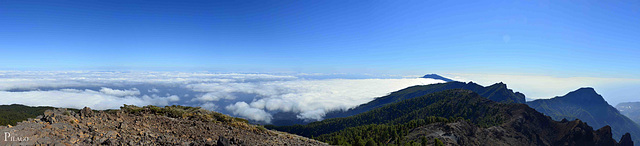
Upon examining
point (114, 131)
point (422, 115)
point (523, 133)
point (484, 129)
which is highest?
point (114, 131)

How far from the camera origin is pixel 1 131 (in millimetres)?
7910

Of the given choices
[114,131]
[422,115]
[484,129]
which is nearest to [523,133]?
[484,129]

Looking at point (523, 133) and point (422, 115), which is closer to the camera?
point (523, 133)

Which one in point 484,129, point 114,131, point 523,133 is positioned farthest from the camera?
point 523,133

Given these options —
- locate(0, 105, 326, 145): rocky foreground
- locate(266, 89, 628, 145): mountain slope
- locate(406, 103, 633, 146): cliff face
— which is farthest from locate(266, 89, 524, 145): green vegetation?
locate(0, 105, 326, 145): rocky foreground

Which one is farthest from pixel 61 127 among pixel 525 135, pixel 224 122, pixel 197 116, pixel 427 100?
pixel 427 100

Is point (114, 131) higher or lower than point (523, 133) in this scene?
higher

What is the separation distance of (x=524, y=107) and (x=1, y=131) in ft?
485

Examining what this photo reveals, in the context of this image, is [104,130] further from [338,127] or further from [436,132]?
[338,127]

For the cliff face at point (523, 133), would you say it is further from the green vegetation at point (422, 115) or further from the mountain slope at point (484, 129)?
the green vegetation at point (422, 115)

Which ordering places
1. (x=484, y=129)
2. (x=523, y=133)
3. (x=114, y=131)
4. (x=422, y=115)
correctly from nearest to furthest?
(x=114, y=131)
(x=484, y=129)
(x=523, y=133)
(x=422, y=115)

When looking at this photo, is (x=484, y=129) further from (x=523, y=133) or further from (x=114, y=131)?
(x=114, y=131)

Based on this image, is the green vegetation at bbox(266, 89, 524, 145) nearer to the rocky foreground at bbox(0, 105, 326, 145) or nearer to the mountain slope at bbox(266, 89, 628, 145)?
the mountain slope at bbox(266, 89, 628, 145)

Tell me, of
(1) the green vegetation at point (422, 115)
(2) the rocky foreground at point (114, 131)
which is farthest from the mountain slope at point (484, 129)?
(2) the rocky foreground at point (114, 131)
